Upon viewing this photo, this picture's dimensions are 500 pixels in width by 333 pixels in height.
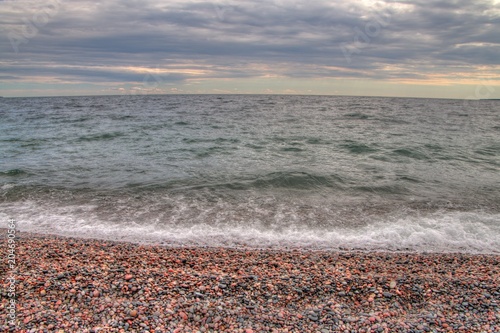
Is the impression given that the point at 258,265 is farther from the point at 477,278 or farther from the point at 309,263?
the point at 477,278

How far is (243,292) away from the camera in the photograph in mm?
5406

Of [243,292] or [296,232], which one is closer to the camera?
[243,292]

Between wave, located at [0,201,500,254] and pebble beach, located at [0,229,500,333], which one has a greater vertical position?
pebble beach, located at [0,229,500,333]

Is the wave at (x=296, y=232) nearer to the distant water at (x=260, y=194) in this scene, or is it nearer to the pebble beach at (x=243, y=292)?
the distant water at (x=260, y=194)

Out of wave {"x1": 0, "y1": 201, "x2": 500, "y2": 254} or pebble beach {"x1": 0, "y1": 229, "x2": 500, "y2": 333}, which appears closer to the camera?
pebble beach {"x1": 0, "y1": 229, "x2": 500, "y2": 333}

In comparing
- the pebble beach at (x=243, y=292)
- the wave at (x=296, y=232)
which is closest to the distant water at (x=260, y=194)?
the wave at (x=296, y=232)

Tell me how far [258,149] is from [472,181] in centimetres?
1161

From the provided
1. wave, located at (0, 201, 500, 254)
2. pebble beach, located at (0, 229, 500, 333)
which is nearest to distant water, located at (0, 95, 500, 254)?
wave, located at (0, 201, 500, 254)

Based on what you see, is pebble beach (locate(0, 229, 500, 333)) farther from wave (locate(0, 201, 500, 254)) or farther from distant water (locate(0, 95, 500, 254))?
distant water (locate(0, 95, 500, 254))

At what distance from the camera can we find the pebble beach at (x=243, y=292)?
15.3ft

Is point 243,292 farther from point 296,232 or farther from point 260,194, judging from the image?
point 260,194

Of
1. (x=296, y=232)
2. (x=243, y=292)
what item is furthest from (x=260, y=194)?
(x=243, y=292)

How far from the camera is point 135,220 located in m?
9.58

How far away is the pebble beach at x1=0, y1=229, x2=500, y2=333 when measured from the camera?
184 inches
